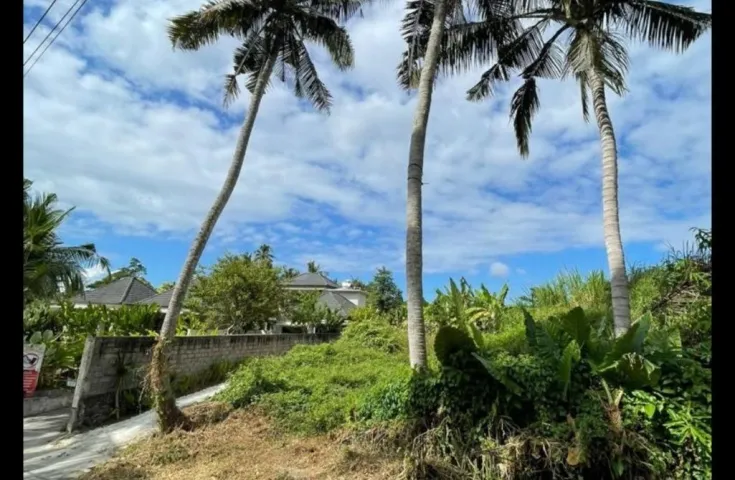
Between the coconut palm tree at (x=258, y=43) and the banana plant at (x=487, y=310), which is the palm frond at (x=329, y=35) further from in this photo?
the banana plant at (x=487, y=310)

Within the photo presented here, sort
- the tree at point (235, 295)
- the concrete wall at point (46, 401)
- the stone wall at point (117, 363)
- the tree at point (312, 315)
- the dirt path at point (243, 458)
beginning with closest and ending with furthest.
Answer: the dirt path at point (243, 458) < the stone wall at point (117, 363) < the concrete wall at point (46, 401) < the tree at point (235, 295) < the tree at point (312, 315)

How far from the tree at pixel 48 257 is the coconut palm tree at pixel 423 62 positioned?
8.34 meters

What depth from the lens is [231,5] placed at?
9797mm

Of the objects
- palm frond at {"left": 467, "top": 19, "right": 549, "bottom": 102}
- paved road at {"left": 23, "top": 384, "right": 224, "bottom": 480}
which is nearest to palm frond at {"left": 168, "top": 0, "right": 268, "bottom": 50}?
palm frond at {"left": 467, "top": 19, "right": 549, "bottom": 102}

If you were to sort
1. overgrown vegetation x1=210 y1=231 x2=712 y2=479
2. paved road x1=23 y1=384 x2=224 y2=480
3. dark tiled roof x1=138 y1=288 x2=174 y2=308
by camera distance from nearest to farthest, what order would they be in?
overgrown vegetation x1=210 y1=231 x2=712 y2=479, paved road x1=23 y1=384 x2=224 y2=480, dark tiled roof x1=138 y1=288 x2=174 y2=308

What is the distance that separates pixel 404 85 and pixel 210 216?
529 cm

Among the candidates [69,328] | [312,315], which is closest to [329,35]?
[69,328]

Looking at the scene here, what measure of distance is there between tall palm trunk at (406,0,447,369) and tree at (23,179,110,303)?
8.29 meters

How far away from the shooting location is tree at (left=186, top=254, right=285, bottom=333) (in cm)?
1878

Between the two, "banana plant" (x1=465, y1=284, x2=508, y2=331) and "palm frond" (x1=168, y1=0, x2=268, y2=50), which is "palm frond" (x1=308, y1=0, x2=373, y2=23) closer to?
"palm frond" (x1=168, y1=0, x2=268, y2=50)

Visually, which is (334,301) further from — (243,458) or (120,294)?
(243,458)

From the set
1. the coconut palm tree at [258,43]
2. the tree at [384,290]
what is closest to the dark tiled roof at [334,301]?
the tree at [384,290]

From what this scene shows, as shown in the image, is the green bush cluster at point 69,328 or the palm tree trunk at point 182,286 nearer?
the palm tree trunk at point 182,286

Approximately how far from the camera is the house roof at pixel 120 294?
2589cm
